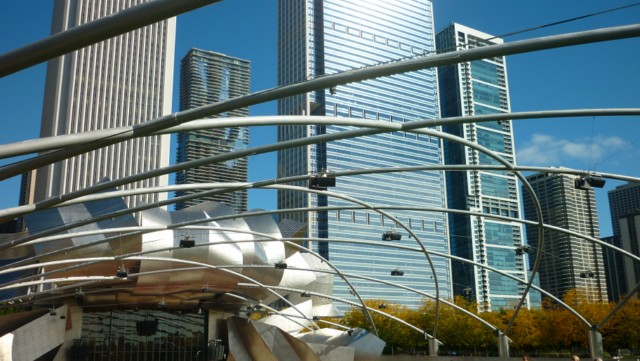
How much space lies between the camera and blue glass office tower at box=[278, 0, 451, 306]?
527ft

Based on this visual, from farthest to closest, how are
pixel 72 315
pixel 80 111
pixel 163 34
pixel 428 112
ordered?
pixel 428 112, pixel 163 34, pixel 80 111, pixel 72 315

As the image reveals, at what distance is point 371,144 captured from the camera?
166m

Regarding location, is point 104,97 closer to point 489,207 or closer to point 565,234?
point 565,234

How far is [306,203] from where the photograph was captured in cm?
13325

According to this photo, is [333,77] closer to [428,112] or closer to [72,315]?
[72,315]

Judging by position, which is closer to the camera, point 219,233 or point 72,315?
point 219,233

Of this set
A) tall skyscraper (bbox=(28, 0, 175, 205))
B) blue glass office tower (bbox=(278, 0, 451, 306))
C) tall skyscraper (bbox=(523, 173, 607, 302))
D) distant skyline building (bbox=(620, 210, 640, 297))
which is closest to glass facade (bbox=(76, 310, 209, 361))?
tall skyscraper (bbox=(523, 173, 607, 302))

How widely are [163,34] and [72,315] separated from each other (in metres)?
90.5

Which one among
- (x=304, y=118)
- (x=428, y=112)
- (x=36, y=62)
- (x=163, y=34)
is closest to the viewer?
(x=36, y=62)

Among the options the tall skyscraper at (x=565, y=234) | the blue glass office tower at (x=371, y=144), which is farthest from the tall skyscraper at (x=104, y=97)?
the tall skyscraper at (x=565, y=234)

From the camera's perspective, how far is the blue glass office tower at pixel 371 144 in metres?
161

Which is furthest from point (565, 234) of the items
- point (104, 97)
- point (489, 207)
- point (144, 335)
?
point (489, 207)

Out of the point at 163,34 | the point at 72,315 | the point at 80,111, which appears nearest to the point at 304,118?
the point at 72,315

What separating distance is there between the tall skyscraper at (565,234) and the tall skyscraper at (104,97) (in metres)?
70.8
